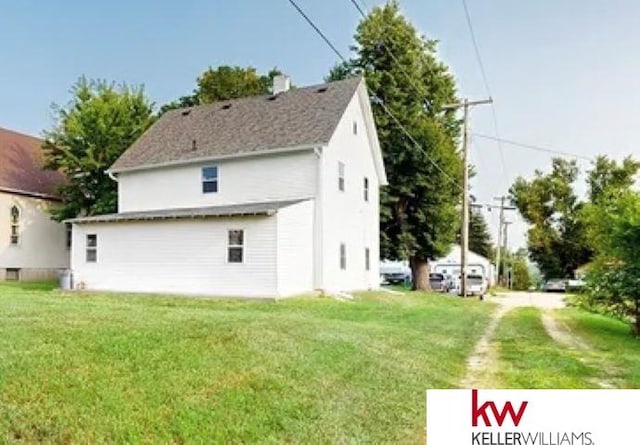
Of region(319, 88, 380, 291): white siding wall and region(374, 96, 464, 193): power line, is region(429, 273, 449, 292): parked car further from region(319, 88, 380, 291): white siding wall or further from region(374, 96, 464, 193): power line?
region(319, 88, 380, 291): white siding wall

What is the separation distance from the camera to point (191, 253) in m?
19.9

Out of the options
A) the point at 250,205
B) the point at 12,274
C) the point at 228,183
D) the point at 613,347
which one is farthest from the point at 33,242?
the point at 613,347

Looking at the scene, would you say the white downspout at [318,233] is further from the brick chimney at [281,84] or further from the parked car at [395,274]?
the parked car at [395,274]

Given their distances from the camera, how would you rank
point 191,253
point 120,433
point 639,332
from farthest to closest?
point 191,253
point 639,332
point 120,433

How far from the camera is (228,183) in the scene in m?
22.7

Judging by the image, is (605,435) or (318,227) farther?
(318,227)

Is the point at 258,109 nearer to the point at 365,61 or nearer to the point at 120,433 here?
the point at 365,61

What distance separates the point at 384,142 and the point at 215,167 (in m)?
A: 11.0

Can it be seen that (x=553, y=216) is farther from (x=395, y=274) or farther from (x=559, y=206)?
(x=395, y=274)

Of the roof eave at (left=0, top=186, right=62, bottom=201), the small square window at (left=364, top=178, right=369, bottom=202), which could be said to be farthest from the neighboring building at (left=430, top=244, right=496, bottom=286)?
the roof eave at (left=0, top=186, right=62, bottom=201)

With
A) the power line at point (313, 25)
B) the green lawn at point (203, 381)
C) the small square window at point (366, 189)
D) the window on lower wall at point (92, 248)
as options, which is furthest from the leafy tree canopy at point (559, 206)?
the green lawn at point (203, 381)

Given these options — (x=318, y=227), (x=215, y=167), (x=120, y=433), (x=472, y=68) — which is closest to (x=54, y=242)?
(x=215, y=167)

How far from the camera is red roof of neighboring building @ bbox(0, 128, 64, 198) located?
30078mm

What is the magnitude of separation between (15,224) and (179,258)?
1416 cm
